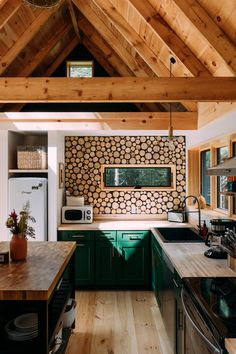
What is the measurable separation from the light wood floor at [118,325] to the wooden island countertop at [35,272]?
1.02 meters

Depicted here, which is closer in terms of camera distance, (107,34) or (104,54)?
(107,34)

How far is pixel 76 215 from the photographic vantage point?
480cm

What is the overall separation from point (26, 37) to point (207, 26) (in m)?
2.47

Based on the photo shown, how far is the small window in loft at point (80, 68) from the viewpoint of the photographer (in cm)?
512

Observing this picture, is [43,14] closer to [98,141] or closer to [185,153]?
[98,141]

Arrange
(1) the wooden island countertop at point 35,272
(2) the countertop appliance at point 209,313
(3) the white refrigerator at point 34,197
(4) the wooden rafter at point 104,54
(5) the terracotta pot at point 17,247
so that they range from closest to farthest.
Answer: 1. (2) the countertop appliance at point 209,313
2. (1) the wooden island countertop at point 35,272
3. (5) the terracotta pot at point 17,247
4. (3) the white refrigerator at point 34,197
5. (4) the wooden rafter at point 104,54

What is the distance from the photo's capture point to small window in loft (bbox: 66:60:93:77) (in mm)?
5125

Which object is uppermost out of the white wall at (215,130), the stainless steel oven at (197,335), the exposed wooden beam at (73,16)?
the exposed wooden beam at (73,16)

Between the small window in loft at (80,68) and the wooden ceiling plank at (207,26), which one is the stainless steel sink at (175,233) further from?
the small window in loft at (80,68)

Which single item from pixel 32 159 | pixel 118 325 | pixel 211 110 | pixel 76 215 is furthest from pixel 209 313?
pixel 32 159

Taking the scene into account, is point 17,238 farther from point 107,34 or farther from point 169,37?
point 107,34

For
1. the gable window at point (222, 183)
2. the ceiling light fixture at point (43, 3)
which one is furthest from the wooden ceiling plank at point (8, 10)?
the gable window at point (222, 183)

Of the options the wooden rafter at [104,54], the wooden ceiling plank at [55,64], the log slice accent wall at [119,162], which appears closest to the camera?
the wooden rafter at [104,54]

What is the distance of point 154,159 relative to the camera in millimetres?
5336
